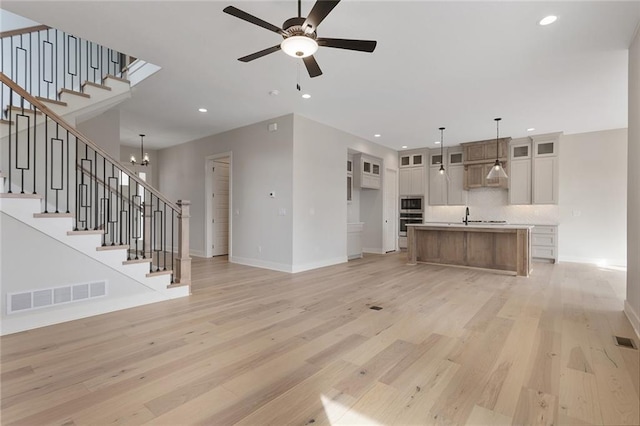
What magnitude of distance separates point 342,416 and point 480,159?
7611mm

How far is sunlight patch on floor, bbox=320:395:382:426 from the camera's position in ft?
5.24

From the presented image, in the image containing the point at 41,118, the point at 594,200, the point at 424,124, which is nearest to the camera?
the point at 41,118

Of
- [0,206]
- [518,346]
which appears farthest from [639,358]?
[0,206]

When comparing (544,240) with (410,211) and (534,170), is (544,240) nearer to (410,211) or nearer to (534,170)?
(534,170)

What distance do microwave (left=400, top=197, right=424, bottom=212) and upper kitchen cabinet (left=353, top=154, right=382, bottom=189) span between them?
1350mm

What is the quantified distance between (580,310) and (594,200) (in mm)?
4702

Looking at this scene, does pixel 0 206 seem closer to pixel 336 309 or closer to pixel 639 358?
pixel 336 309

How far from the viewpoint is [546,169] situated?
7027 mm

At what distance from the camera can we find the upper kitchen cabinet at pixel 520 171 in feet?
23.9

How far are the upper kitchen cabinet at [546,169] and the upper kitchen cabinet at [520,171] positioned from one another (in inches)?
4.9

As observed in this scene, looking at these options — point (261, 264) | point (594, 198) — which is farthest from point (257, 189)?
point (594, 198)

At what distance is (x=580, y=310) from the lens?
3465 mm

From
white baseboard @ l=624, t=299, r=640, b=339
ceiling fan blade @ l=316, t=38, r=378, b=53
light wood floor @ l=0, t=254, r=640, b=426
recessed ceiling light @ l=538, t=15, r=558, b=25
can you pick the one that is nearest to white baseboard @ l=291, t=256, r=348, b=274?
light wood floor @ l=0, t=254, r=640, b=426

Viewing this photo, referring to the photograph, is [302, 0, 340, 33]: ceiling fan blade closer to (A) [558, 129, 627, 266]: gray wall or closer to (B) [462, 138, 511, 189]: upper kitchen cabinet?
(B) [462, 138, 511, 189]: upper kitchen cabinet
